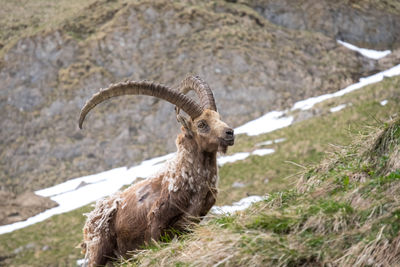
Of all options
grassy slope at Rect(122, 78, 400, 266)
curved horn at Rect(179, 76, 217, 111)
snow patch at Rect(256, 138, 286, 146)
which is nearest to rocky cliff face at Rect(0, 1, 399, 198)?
snow patch at Rect(256, 138, 286, 146)

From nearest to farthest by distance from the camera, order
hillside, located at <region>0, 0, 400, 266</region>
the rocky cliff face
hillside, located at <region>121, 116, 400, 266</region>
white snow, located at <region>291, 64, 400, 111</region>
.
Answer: hillside, located at <region>121, 116, 400, 266</region> < hillside, located at <region>0, 0, 400, 266</region> < white snow, located at <region>291, 64, 400, 111</region> < the rocky cliff face

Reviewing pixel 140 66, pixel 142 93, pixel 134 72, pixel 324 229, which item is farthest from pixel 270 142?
pixel 324 229

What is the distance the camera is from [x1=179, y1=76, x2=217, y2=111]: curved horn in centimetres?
762

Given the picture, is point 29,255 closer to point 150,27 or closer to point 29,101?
point 29,101

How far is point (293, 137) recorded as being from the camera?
32.9 m

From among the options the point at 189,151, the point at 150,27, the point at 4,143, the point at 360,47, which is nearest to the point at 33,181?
the point at 4,143

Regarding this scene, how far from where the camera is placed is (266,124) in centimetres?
4234

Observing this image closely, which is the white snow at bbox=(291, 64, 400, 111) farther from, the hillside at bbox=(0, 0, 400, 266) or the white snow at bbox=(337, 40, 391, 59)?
the white snow at bbox=(337, 40, 391, 59)

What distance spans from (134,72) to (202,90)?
47461mm

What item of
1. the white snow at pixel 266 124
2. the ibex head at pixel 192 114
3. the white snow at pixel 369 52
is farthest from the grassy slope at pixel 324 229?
the white snow at pixel 369 52

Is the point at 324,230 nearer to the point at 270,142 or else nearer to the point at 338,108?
the point at 270,142

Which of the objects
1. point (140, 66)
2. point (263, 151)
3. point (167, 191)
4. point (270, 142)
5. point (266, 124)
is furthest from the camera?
point (140, 66)

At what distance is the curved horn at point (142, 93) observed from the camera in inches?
278

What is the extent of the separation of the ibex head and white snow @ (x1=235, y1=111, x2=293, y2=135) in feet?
104
